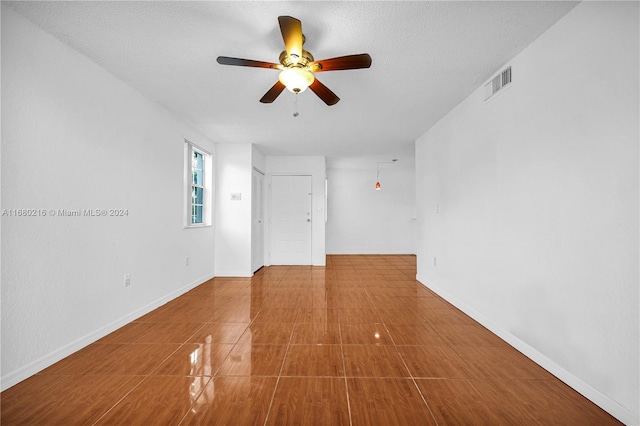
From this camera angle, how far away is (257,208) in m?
5.79

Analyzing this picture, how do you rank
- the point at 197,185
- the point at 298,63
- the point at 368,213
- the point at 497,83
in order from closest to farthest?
1. the point at 298,63
2. the point at 497,83
3. the point at 197,185
4. the point at 368,213

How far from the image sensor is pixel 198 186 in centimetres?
471

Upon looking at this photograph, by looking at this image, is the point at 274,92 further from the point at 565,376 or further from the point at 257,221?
the point at 257,221

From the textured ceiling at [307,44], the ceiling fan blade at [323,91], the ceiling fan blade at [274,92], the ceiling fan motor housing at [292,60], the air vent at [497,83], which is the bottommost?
the ceiling fan blade at [323,91]

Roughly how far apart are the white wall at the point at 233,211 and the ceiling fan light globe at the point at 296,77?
331 cm

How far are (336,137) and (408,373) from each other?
3795mm

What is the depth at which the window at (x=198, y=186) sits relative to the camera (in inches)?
171

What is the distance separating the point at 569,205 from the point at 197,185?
15.4ft

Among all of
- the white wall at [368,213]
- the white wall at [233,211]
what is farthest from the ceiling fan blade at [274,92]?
the white wall at [368,213]

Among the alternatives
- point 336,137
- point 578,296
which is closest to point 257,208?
point 336,137

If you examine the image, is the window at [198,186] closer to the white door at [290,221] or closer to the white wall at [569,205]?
the white door at [290,221]

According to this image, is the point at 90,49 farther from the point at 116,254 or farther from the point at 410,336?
the point at 410,336

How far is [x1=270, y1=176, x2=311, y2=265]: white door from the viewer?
6.36 metres

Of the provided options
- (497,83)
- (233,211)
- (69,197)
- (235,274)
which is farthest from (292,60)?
(235,274)
